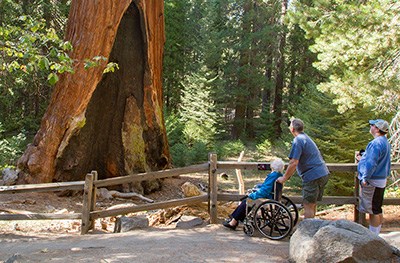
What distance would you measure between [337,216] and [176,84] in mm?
19099

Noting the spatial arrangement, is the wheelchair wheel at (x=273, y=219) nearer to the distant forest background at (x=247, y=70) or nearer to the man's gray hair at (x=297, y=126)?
the man's gray hair at (x=297, y=126)

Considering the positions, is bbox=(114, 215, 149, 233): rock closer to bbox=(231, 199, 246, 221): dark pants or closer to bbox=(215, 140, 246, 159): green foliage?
bbox=(231, 199, 246, 221): dark pants

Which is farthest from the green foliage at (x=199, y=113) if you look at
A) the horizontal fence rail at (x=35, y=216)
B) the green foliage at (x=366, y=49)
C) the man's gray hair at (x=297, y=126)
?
the man's gray hair at (x=297, y=126)

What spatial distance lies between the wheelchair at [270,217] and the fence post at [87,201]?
2769mm

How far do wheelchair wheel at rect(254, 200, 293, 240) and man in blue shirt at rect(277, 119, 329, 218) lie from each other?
1.23 feet

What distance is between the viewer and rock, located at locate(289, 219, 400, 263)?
4188mm

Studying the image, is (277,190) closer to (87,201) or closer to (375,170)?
(375,170)

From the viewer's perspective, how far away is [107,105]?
1134 centimetres

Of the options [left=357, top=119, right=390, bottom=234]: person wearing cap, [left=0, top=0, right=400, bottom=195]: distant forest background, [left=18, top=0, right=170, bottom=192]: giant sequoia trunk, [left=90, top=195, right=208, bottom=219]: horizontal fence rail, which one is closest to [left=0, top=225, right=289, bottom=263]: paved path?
[left=90, top=195, right=208, bottom=219]: horizontal fence rail

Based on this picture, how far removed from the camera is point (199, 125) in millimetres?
20344

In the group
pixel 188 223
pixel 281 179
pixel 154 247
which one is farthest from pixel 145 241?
pixel 281 179

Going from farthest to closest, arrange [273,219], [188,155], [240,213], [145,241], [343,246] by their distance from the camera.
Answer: [188,155], [240,213], [145,241], [273,219], [343,246]

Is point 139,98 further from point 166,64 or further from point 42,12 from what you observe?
point 166,64

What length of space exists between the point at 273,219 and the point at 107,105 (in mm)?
7135
